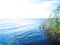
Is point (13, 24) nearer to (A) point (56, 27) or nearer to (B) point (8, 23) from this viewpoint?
(B) point (8, 23)

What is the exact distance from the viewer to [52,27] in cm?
133

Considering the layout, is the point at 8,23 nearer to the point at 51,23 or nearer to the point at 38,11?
the point at 38,11

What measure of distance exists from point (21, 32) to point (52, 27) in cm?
33

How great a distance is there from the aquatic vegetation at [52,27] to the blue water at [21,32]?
47 millimetres

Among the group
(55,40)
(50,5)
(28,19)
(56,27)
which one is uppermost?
(50,5)

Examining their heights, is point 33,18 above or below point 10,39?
above

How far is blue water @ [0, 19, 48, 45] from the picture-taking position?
1.28 meters

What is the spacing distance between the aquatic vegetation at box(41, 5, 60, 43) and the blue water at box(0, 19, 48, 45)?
5 cm

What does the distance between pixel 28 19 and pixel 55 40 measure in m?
0.36

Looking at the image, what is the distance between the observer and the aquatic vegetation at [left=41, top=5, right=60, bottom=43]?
1.32 metres

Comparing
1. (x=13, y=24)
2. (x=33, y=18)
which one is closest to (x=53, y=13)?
Answer: (x=33, y=18)

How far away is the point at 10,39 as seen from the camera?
1.28 metres

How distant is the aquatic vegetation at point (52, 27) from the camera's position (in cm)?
132

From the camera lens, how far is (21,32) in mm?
1307
